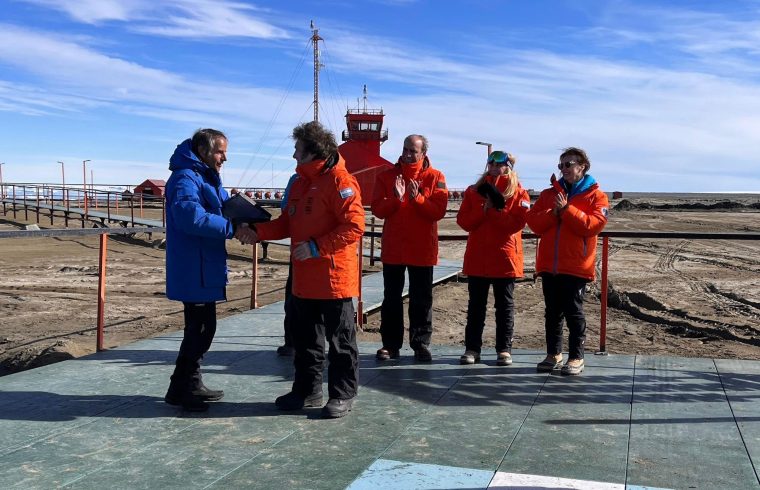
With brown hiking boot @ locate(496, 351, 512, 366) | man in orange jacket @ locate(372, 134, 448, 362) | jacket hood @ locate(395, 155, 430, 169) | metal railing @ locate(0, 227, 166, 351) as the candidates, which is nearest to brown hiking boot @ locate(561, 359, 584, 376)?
brown hiking boot @ locate(496, 351, 512, 366)

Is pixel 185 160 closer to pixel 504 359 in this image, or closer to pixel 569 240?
pixel 569 240

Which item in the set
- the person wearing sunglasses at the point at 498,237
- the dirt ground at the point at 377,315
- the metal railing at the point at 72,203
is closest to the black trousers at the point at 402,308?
the person wearing sunglasses at the point at 498,237

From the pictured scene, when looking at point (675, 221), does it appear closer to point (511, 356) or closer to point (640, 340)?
point (640, 340)

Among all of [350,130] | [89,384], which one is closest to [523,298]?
[89,384]

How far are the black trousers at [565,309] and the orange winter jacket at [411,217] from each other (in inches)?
35.1

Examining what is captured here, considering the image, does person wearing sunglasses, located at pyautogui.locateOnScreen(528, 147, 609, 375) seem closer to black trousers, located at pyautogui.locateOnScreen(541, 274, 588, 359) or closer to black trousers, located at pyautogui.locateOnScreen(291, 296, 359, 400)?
black trousers, located at pyautogui.locateOnScreen(541, 274, 588, 359)

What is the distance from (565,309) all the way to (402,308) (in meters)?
1.19

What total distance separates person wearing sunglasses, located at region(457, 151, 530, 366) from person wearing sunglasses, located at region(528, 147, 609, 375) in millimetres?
205

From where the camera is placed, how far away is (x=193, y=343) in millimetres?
4137

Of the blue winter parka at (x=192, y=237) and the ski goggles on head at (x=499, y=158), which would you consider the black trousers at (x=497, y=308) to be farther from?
the blue winter parka at (x=192, y=237)

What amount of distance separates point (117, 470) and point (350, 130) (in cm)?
5294

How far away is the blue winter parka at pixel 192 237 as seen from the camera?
3897 millimetres

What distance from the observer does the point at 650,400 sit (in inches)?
171

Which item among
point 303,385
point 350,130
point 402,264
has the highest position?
point 350,130
